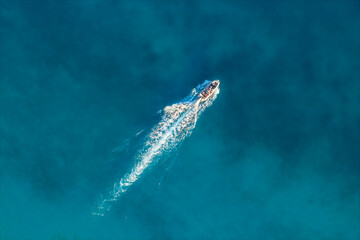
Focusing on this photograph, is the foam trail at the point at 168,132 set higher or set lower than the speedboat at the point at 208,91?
lower

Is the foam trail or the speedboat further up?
the speedboat

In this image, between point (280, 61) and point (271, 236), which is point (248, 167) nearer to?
point (271, 236)

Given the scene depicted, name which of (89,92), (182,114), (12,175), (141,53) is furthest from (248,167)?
(12,175)

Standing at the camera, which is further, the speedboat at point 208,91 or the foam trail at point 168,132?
the foam trail at point 168,132

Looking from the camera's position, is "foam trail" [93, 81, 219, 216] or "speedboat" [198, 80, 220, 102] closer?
"speedboat" [198, 80, 220, 102]
